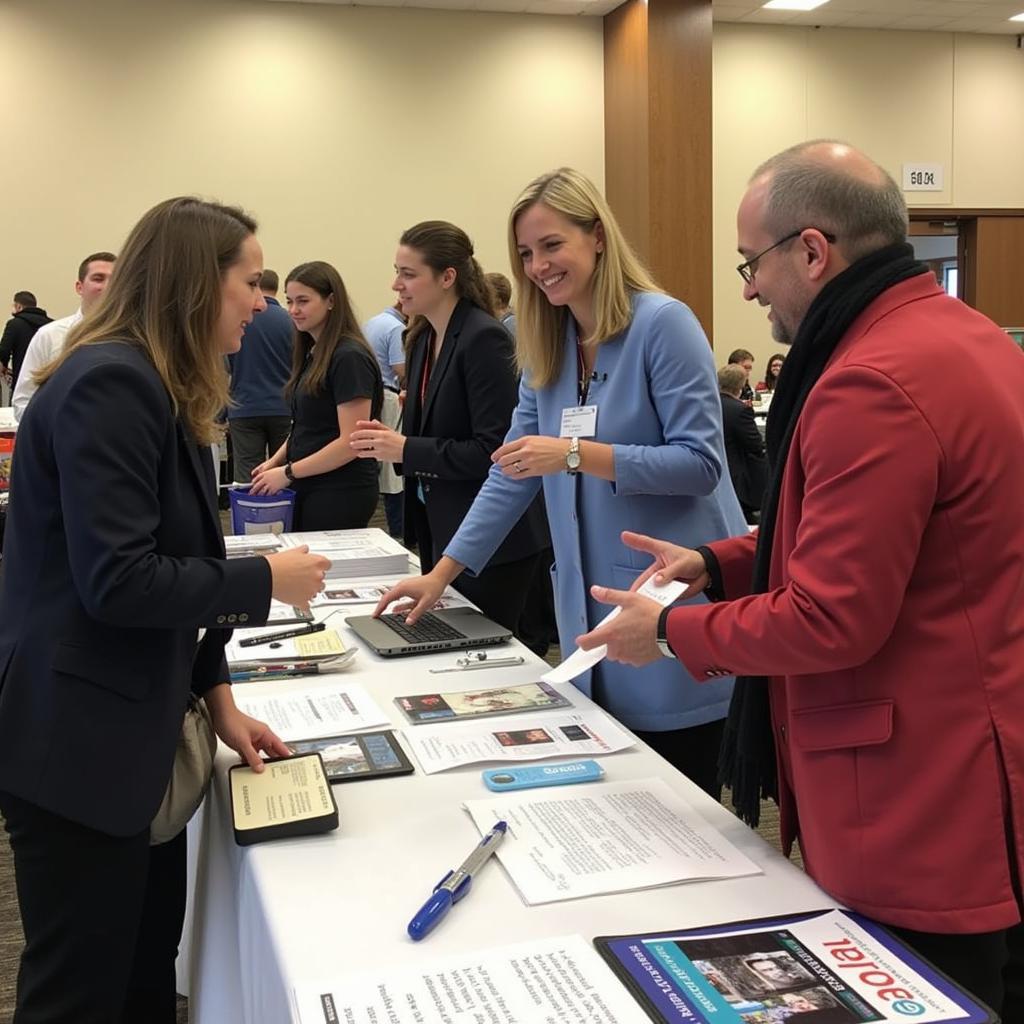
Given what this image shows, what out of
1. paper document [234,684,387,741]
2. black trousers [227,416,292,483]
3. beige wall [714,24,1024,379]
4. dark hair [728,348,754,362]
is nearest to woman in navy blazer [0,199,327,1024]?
paper document [234,684,387,741]

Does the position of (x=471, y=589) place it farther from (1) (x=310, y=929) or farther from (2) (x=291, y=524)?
(1) (x=310, y=929)

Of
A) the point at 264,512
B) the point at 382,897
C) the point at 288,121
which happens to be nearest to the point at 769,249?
the point at 382,897

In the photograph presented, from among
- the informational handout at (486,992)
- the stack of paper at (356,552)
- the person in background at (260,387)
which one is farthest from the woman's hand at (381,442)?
the person in background at (260,387)

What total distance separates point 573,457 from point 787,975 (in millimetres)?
931

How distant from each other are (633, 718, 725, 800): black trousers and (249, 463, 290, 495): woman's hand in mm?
1668

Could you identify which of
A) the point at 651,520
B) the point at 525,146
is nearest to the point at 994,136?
the point at 525,146

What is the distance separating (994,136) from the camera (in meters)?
9.96

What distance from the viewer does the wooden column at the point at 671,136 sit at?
8.09 meters

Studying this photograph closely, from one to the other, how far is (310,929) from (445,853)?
20 cm

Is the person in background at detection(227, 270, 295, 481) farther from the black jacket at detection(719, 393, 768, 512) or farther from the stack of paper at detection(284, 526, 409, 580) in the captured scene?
the stack of paper at detection(284, 526, 409, 580)

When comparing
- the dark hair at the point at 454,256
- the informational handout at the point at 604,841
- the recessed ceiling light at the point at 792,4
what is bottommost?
the informational handout at the point at 604,841

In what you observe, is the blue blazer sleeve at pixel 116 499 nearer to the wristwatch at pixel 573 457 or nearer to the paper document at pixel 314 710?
the paper document at pixel 314 710

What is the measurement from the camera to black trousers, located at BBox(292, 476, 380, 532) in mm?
Answer: 3234

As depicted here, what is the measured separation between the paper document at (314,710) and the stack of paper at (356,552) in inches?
32.9
